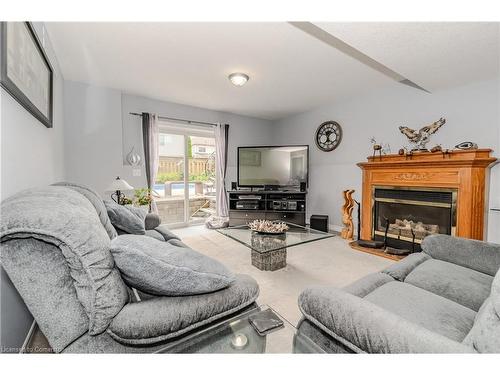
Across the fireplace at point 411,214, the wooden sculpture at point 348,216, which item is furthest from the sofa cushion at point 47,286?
the wooden sculpture at point 348,216

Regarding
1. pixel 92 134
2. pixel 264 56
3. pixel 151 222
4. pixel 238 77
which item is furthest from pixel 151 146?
pixel 264 56

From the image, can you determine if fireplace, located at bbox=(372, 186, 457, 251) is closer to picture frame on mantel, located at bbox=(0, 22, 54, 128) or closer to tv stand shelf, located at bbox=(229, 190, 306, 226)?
tv stand shelf, located at bbox=(229, 190, 306, 226)

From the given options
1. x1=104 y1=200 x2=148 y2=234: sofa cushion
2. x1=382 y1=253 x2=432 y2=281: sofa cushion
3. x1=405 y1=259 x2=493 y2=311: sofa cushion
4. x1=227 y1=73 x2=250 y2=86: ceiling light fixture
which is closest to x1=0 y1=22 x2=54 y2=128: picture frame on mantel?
x1=104 y1=200 x2=148 y2=234: sofa cushion

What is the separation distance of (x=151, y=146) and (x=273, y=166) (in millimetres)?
2317

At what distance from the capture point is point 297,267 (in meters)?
2.63

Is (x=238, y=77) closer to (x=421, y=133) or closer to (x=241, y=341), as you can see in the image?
(x=421, y=133)

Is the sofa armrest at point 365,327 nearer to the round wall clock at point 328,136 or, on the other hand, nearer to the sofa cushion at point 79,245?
the sofa cushion at point 79,245

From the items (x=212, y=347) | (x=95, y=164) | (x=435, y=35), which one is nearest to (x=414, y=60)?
(x=435, y=35)

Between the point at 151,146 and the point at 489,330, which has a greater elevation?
the point at 151,146

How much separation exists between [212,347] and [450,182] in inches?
127

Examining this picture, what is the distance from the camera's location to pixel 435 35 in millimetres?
1831

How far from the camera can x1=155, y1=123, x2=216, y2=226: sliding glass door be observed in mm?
4531

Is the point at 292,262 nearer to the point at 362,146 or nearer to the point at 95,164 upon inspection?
the point at 362,146

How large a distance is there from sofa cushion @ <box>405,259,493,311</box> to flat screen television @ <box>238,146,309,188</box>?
3087mm
